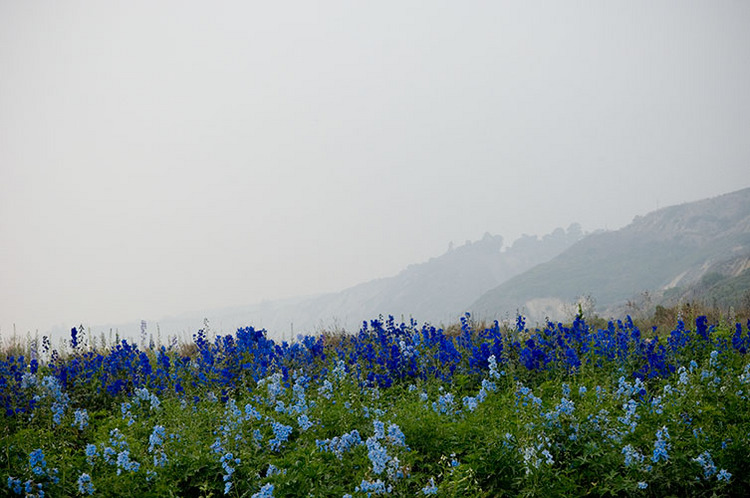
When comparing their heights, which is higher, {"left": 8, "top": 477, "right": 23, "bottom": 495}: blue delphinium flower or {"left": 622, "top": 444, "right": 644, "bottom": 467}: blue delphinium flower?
{"left": 8, "top": 477, "right": 23, "bottom": 495}: blue delphinium flower

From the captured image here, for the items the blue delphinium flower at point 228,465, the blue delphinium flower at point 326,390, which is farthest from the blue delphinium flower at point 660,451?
the blue delphinium flower at point 326,390

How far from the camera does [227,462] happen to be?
4477mm

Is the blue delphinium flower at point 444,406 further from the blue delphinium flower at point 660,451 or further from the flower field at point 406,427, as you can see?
the blue delphinium flower at point 660,451

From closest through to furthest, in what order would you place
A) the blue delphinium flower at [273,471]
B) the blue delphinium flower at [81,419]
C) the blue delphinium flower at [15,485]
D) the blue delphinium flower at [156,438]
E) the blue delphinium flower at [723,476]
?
1. the blue delphinium flower at [273,471]
2. the blue delphinium flower at [723,476]
3. the blue delphinium flower at [15,485]
4. the blue delphinium flower at [156,438]
5. the blue delphinium flower at [81,419]

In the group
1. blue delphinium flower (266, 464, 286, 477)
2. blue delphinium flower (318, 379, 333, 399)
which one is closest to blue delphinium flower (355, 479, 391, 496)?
blue delphinium flower (266, 464, 286, 477)

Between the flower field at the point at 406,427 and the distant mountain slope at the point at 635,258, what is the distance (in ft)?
432

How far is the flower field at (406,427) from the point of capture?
4246mm

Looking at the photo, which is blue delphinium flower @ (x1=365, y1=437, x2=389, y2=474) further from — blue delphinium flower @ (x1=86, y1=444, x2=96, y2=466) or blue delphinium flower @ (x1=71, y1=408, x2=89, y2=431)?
blue delphinium flower @ (x1=71, y1=408, x2=89, y2=431)

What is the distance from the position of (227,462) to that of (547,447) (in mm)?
2624

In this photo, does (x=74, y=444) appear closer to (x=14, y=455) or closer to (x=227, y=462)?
(x=14, y=455)

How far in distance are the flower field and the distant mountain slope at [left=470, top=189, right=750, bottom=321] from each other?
131665 millimetres

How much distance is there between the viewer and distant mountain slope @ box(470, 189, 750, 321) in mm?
143250

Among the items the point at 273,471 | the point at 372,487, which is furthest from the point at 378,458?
the point at 273,471

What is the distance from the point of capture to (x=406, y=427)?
4.96 metres
